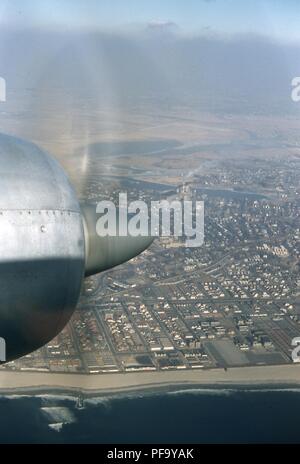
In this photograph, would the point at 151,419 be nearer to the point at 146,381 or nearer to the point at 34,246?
the point at 146,381

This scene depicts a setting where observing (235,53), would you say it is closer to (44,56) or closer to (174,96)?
(174,96)

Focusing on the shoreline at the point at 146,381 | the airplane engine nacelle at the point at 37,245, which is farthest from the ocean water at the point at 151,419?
the airplane engine nacelle at the point at 37,245

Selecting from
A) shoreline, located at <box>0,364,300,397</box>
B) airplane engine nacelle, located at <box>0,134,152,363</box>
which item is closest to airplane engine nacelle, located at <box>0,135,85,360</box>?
airplane engine nacelle, located at <box>0,134,152,363</box>

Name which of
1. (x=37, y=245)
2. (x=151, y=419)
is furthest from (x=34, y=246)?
(x=151, y=419)

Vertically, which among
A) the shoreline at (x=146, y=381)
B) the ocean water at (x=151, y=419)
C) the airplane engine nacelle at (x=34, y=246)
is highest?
the shoreline at (x=146, y=381)

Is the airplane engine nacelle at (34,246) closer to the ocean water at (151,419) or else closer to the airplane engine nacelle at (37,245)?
the airplane engine nacelle at (37,245)

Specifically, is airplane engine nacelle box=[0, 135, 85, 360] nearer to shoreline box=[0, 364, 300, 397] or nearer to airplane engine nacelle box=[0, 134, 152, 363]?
airplane engine nacelle box=[0, 134, 152, 363]
